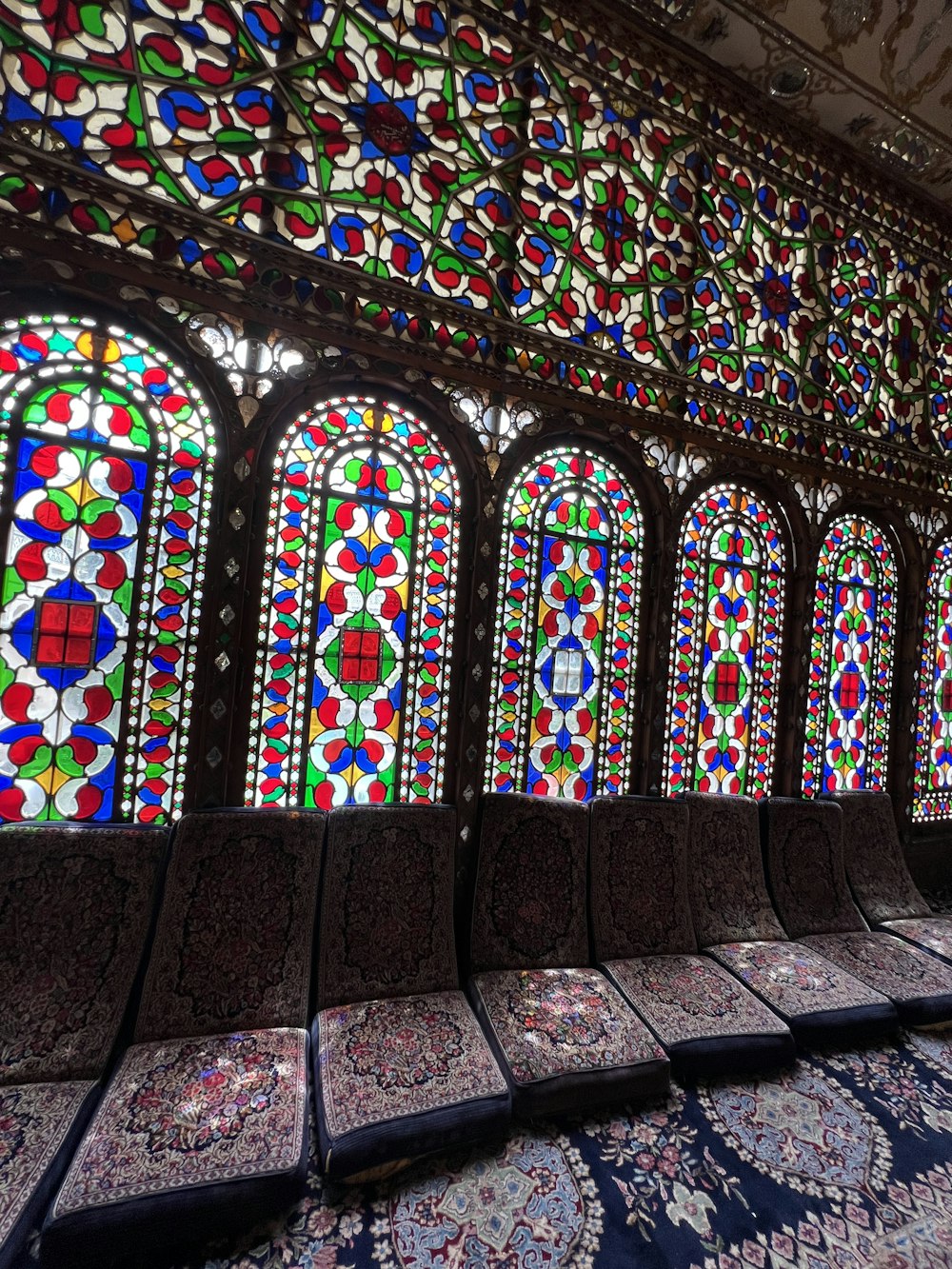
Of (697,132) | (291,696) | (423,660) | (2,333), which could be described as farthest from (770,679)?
(2,333)

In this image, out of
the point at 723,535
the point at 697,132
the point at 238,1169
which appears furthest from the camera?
the point at 723,535

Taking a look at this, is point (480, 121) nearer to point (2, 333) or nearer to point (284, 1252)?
point (2, 333)

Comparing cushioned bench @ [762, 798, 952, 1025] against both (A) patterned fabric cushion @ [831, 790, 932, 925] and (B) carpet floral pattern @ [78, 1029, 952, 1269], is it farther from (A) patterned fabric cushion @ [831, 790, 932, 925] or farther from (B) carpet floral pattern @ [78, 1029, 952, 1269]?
(B) carpet floral pattern @ [78, 1029, 952, 1269]

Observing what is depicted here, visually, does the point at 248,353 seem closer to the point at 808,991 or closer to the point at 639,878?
the point at 639,878

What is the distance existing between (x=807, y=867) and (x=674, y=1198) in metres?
1.87

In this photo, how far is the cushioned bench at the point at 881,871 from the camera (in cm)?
299

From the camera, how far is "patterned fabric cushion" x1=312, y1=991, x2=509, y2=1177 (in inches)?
58.9

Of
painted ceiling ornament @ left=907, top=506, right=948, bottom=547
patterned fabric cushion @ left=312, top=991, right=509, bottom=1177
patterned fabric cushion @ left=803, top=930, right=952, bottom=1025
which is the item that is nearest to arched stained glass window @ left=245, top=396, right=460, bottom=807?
patterned fabric cushion @ left=312, top=991, right=509, bottom=1177

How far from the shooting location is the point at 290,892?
6.57ft

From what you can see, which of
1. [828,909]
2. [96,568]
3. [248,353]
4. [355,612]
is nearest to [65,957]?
[96,568]

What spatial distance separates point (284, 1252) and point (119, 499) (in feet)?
7.28

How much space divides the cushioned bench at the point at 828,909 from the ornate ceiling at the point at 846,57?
3852 millimetres

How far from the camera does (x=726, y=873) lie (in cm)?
277

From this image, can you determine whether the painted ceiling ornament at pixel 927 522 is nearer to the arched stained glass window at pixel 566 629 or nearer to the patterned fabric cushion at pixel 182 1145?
the arched stained glass window at pixel 566 629
